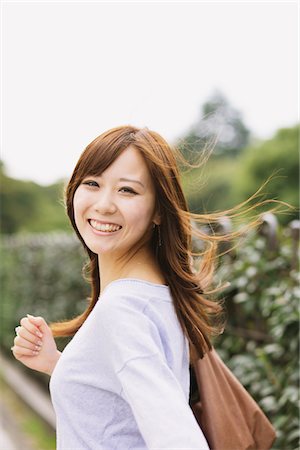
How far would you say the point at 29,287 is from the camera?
7707 mm

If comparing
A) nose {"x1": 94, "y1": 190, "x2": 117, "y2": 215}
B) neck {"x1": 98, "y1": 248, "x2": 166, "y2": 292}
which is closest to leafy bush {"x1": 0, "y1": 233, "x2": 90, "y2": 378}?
neck {"x1": 98, "y1": 248, "x2": 166, "y2": 292}

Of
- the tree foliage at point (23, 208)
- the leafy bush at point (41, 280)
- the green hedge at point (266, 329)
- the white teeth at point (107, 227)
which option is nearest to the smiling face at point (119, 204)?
the white teeth at point (107, 227)

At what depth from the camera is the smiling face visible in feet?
4.81

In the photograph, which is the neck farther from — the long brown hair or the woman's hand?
the woman's hand

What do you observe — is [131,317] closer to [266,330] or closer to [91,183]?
[91,183]

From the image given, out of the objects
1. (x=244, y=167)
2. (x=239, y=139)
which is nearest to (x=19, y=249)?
(x=244, y=167)

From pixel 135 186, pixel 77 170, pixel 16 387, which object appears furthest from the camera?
pixel 16 387

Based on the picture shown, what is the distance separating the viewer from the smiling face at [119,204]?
A: 1466 millimetres

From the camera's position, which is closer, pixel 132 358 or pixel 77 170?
pixel 132 358

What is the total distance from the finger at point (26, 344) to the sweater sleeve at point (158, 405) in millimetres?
467

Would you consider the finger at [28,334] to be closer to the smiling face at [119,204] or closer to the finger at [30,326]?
the finger at [30,326]

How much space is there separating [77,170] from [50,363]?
1.68ft

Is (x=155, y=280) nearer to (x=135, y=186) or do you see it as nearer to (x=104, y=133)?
(x=135, y=186)

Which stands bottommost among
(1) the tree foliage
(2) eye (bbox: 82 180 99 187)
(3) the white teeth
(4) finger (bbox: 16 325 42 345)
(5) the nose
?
(1) the tree foliage
